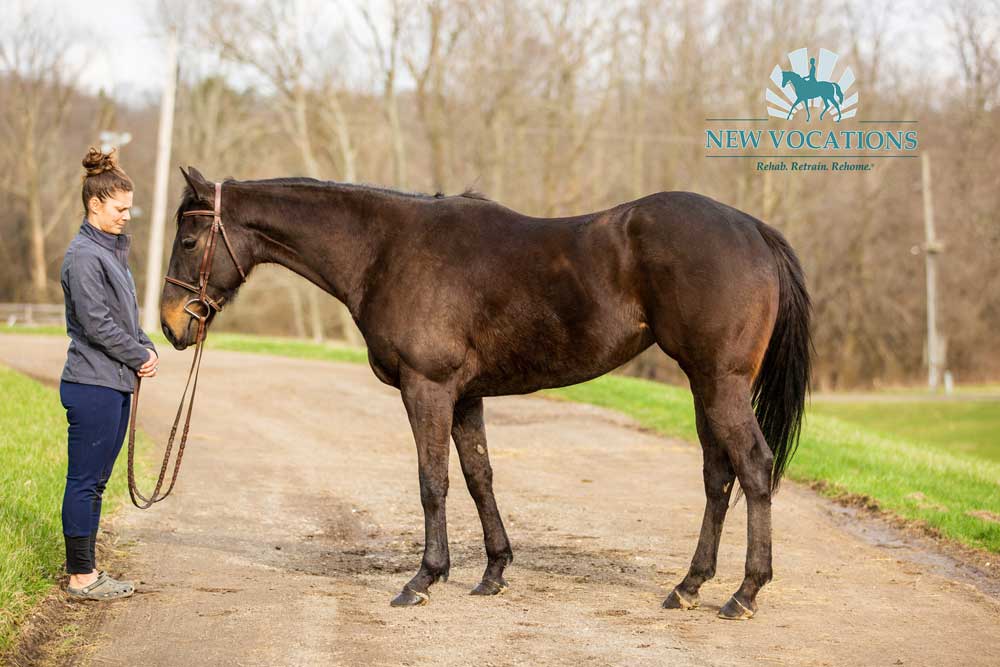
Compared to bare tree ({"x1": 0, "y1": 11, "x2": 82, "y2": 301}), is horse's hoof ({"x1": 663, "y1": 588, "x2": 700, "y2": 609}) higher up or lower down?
lower down

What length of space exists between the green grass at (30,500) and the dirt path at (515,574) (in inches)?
17.6

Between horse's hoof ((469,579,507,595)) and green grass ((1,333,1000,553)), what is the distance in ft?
11.7

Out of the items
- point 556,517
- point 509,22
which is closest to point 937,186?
point 509,22

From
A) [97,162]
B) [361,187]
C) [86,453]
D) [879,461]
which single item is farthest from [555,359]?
[879,461]

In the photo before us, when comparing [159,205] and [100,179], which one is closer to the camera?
[100,179]

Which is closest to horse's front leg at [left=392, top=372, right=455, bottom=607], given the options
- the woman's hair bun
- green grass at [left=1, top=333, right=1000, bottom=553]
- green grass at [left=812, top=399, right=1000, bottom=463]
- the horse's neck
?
the horse's neck

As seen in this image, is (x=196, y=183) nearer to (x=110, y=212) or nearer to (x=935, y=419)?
(x=110, y=212)

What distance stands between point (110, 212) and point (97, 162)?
0.27 meters

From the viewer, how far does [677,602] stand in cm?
537

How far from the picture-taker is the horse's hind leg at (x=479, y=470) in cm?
578

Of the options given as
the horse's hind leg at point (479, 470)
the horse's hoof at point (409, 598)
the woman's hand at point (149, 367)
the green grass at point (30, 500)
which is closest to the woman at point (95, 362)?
the woman's hand at point (149, 367)

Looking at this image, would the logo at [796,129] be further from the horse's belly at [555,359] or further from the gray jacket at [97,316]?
the gray jacket at [97,316]

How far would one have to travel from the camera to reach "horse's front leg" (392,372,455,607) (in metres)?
5.50

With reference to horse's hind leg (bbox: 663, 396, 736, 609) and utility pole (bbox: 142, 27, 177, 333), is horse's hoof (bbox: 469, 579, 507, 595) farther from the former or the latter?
utility pole (bbox: 142, 27, 177, 333)
